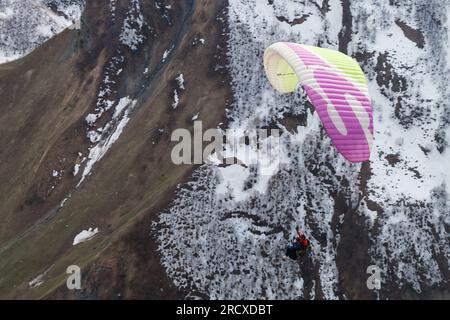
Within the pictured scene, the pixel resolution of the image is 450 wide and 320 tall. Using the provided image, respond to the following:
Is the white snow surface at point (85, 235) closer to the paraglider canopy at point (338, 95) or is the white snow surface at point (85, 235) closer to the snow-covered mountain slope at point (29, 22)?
the paraglider canopy at point (338, 95)

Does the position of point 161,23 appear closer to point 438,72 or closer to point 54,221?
point 54,221

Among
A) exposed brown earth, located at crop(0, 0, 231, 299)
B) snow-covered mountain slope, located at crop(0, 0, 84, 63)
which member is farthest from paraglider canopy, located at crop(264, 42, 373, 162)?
snow-covered mountain slope, located at crop(0, 0, 84, 63)

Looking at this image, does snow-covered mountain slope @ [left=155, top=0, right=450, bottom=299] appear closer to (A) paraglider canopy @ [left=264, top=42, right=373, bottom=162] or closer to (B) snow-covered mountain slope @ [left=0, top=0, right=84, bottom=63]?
(A) paraglider canopy @ [left=264, top=42, right=373, bottom=162]

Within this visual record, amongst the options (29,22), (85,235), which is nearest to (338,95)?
(85,235)

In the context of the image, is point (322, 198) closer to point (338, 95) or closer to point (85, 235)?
point (85, 235)

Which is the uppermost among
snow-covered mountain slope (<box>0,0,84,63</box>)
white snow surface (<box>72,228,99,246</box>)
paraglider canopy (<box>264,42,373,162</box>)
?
snow-covered mountain slope (<box>0,0,84,63</box>)

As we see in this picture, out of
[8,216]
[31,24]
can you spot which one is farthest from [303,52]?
[31,24]

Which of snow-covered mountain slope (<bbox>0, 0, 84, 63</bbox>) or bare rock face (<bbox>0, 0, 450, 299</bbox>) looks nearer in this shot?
bare rock face (<bbox>0, 0, 450, 299</bbox>)
